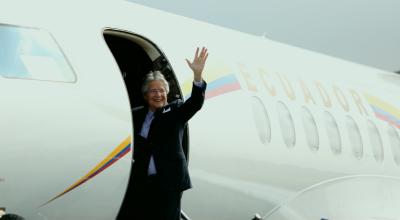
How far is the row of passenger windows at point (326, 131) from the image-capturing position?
9.36m

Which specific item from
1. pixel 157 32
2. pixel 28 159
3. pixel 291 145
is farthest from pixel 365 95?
pixel 28 159

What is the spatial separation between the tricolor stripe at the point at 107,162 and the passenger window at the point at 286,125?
2815mm

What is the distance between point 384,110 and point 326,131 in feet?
6.90

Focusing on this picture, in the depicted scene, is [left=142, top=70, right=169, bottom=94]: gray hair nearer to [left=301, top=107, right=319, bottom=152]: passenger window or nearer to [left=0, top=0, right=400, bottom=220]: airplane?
[left=0, top=0, right=400, bottom=220]: airplane

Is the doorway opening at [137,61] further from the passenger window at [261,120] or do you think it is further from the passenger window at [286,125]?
the passenger window at [286,125]

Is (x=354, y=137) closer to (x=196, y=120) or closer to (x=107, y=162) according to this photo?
(x=196, y=120)

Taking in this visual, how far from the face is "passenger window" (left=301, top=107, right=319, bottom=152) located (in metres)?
2.92

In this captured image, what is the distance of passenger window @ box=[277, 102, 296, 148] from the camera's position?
9.62 m

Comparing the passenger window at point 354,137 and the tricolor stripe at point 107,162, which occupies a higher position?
the passenger window at point 354,137

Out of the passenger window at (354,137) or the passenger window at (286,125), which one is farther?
the passenger window at (354,137)

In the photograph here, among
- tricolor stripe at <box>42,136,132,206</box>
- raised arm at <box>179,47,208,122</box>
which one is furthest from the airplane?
raised arm at <box>179,47,208,122</box>

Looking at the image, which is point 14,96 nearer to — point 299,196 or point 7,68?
point 7,68

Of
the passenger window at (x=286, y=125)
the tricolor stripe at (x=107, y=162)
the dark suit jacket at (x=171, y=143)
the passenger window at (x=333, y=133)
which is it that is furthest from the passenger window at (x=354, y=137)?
the tricolor stripe at (x=107, y=162)

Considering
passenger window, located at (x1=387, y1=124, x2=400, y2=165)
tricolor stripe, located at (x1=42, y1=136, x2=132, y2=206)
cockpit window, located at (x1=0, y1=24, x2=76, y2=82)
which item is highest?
passenger window, located at (x1=387, y1=124, x2=400, y2=165)
